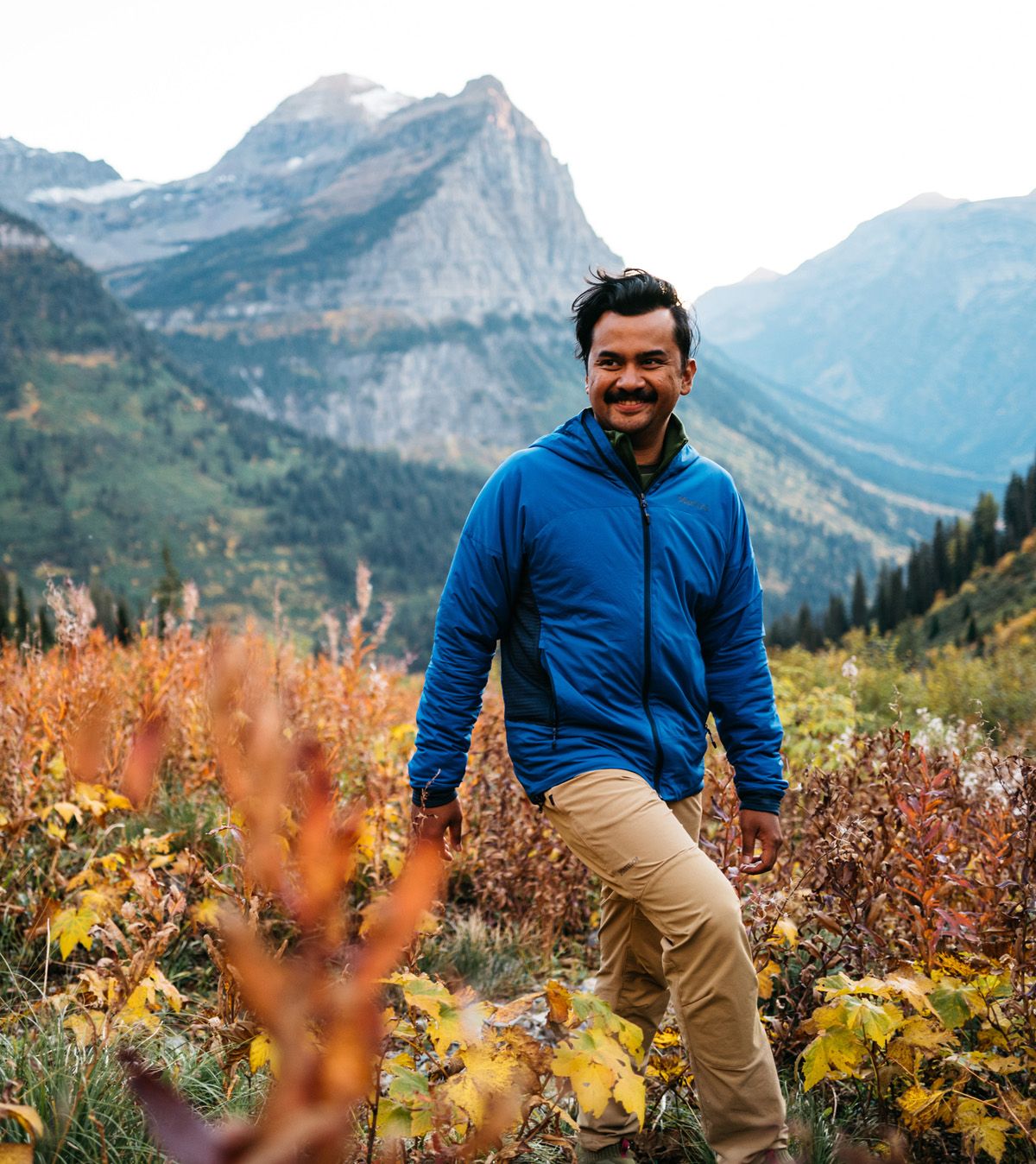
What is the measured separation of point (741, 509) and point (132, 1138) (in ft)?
7.30

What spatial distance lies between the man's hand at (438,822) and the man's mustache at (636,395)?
127 cm

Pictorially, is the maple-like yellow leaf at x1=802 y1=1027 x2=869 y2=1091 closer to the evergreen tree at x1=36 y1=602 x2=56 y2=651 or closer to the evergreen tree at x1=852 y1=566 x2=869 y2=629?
the evergreen tree at x1=36 y1=602 x2=56 y2=651

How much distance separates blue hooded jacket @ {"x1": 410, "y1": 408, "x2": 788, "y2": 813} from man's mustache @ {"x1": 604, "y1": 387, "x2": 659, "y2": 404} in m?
0.10

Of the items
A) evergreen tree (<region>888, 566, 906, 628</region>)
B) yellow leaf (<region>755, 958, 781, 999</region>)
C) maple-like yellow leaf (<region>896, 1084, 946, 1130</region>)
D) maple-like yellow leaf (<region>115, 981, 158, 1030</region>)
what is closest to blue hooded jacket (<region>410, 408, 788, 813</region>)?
yellow leaf (<region>755, 958, 781, 999</region>)

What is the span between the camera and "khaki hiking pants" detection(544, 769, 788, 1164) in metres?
2.02

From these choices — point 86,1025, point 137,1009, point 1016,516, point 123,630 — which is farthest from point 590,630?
point 1016,516

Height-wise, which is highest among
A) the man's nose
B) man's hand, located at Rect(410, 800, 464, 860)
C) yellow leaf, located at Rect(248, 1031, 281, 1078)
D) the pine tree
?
the man's nose

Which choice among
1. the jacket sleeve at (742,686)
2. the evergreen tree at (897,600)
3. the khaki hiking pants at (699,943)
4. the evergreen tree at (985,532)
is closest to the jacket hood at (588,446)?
the jacket sleeve at (742,686)

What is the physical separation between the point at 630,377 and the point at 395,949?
80.3 inches

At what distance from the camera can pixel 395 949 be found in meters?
0.71

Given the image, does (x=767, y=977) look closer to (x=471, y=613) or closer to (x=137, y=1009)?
(x=471, y=613)

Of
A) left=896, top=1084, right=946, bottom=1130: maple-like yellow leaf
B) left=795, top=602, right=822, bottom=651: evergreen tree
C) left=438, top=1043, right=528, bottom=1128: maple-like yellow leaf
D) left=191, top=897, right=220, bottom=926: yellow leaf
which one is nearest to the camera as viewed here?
left=438, top=1043, right=528, bottom=1128: maple-like yellow leaf

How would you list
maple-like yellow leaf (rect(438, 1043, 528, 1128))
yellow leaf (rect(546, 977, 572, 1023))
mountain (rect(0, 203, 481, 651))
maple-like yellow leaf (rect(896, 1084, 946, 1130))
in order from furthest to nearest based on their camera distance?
1. mountain (rect(0, 203, 481, 651))
2. maple-like yellow leaf (rect(896, 1084, 946, 1130))
3. yellow leaf (rect(546, 977, 572, 1023))
4. maple-like yellow leaf (rect(438, 1043, 528, 1128))

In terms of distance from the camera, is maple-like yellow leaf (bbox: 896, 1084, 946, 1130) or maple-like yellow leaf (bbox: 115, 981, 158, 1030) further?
maple-like yellow leaf (bbox: 115, 981, 158, 1030)
